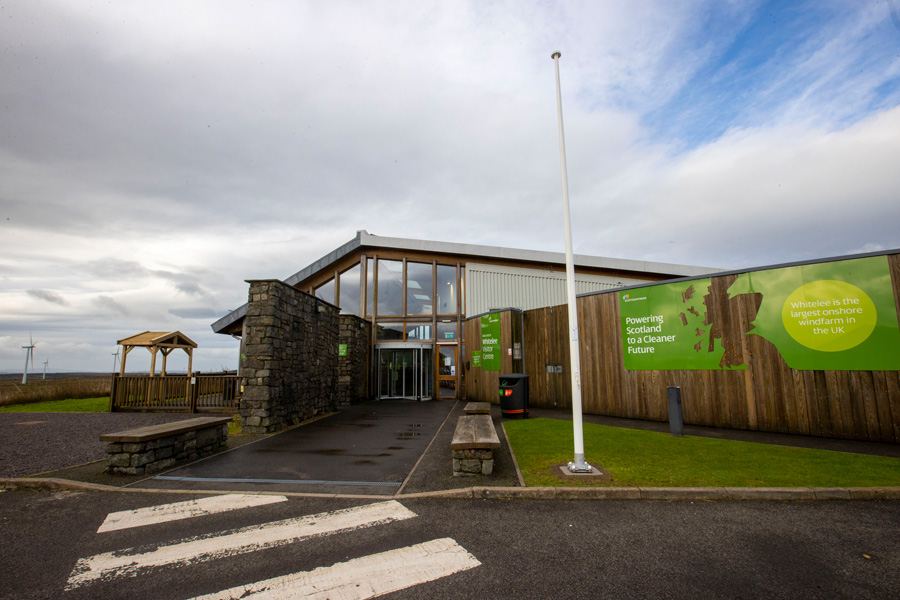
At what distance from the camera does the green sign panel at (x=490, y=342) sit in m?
16.1

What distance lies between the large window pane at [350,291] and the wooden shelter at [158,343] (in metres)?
7.12

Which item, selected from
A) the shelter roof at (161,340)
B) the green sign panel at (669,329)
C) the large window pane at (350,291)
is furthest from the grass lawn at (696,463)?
the shelter roof at (161,340)

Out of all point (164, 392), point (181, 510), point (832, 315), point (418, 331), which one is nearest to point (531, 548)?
point (181, 510)

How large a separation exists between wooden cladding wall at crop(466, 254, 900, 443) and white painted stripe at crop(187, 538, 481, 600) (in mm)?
8427

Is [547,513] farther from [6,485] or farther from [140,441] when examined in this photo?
[6,485]

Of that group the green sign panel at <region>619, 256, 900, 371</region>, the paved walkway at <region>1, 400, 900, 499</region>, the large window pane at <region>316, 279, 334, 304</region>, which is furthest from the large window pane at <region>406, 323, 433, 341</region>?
the green sign panel at <region>619, 256, 900, 371</region>

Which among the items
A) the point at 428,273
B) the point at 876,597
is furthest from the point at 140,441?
the point at 428,273

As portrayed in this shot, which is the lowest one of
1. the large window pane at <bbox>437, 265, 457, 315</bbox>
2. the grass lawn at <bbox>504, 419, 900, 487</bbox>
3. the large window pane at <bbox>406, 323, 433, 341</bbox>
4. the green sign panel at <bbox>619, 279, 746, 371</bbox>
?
the grass lawn at <bbox>504, 419, 900, 487</bbox>

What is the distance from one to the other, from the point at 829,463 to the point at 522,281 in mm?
15641

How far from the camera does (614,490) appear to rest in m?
4.79

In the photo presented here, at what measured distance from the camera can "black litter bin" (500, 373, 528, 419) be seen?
11.6 metres

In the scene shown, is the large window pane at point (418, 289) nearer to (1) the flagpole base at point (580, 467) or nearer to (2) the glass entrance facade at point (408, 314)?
(2) the glass entrance facade at point (408, 314)

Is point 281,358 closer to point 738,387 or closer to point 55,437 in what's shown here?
point 55,437

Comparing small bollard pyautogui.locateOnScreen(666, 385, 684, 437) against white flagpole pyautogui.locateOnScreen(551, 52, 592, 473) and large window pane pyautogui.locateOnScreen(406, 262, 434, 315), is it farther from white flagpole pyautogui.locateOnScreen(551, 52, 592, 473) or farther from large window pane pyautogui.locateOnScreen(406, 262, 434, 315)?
large window pane pyautogui.locateOnScreen(406, 262, 434, 315)
